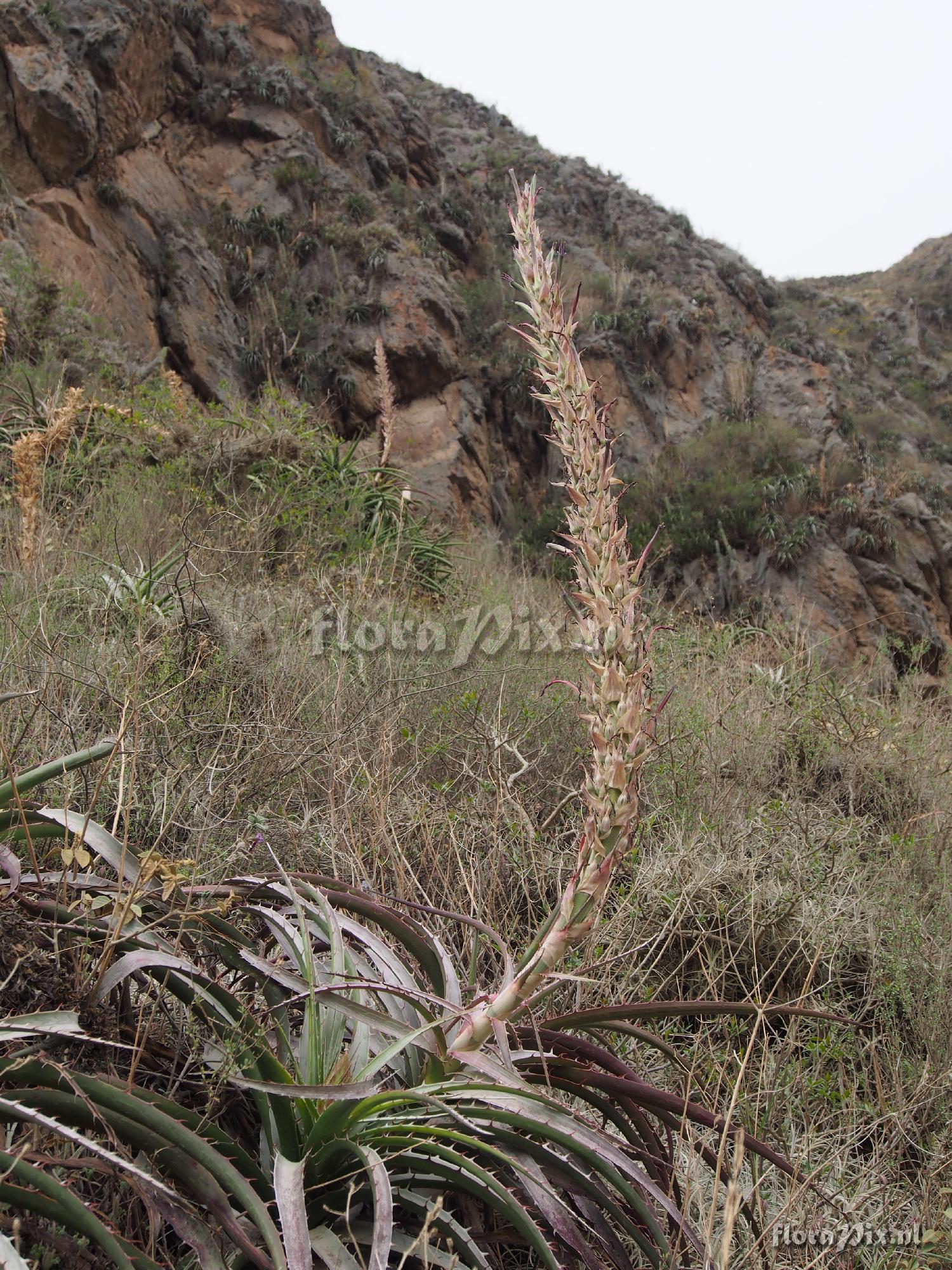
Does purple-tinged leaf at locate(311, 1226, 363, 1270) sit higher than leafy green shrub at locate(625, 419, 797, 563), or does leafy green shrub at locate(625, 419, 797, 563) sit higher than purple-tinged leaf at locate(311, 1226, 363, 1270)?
leafy green shrub at locate(625, 419, 797, 563)

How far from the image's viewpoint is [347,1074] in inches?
→ 52.2

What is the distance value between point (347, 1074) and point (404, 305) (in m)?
17.1

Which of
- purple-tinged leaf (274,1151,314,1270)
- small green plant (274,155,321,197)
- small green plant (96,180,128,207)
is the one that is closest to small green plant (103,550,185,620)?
purple-tinged leaf (274,1151,314,1270)

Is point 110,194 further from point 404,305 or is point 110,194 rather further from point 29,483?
point 29,483

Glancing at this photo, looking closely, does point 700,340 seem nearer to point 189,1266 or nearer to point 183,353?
point 183,353

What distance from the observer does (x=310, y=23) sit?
20.7 m

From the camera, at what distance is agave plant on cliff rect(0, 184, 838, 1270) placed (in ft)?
3.70

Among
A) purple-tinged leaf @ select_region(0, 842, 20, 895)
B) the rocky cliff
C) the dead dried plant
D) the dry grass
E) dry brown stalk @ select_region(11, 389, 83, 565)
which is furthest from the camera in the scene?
the dead dried plant

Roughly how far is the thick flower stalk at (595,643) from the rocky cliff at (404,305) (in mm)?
8819

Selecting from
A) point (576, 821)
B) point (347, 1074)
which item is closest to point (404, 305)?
point (576, 821)

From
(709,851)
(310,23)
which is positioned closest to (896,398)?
(310,23)

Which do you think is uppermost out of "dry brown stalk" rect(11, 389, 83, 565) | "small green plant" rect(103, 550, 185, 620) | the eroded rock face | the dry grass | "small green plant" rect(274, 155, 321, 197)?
"small green plant" rect(274, 155, 321, 197)

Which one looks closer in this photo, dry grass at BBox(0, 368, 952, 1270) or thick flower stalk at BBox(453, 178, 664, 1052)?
thick flower stalk at BBox(453, 178, 664, 1052)

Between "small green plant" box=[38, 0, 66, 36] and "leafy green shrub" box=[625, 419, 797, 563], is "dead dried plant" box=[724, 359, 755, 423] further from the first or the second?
"small green plant" box=[38, 0, 66, 36]
